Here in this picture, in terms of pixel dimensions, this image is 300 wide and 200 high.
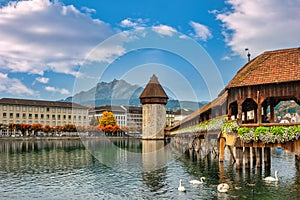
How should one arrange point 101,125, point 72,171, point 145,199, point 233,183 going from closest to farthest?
point 145,199 < point 233,183 < point 72,171 < point 101,125

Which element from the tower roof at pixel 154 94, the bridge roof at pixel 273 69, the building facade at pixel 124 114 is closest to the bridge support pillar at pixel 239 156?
the bridge roof at pixel 273 69

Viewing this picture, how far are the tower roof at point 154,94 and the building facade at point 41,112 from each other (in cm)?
4411

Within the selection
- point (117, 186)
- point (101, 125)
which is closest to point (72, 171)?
point (117, 186)

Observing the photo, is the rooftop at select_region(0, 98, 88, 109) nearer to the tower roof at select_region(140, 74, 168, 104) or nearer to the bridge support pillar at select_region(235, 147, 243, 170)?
the tower roof at select_region(140, 74, 168, 104)

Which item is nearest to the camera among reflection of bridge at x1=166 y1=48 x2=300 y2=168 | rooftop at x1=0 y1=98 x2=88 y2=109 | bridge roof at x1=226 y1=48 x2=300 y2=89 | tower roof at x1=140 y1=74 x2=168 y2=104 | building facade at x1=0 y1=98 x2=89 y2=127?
reflection of bridge at x1=166 y1=48 x2=300 y2=168

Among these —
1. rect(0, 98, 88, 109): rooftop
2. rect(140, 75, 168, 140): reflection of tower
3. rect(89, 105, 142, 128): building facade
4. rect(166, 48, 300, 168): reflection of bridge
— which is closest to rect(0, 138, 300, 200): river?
rect(166, 48, 300, 168): reflection of bridge

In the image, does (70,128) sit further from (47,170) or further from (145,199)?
(145,199)

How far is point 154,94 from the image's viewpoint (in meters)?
75.0

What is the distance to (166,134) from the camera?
75875 millimetres

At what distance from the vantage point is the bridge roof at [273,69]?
18.1m

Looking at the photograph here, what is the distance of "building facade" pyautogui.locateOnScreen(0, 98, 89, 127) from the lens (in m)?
102

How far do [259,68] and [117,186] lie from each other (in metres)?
9.46

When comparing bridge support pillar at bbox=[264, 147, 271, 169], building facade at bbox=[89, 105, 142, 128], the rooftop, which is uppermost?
the rooftop

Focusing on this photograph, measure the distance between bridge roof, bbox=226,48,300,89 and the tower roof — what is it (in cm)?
5400
